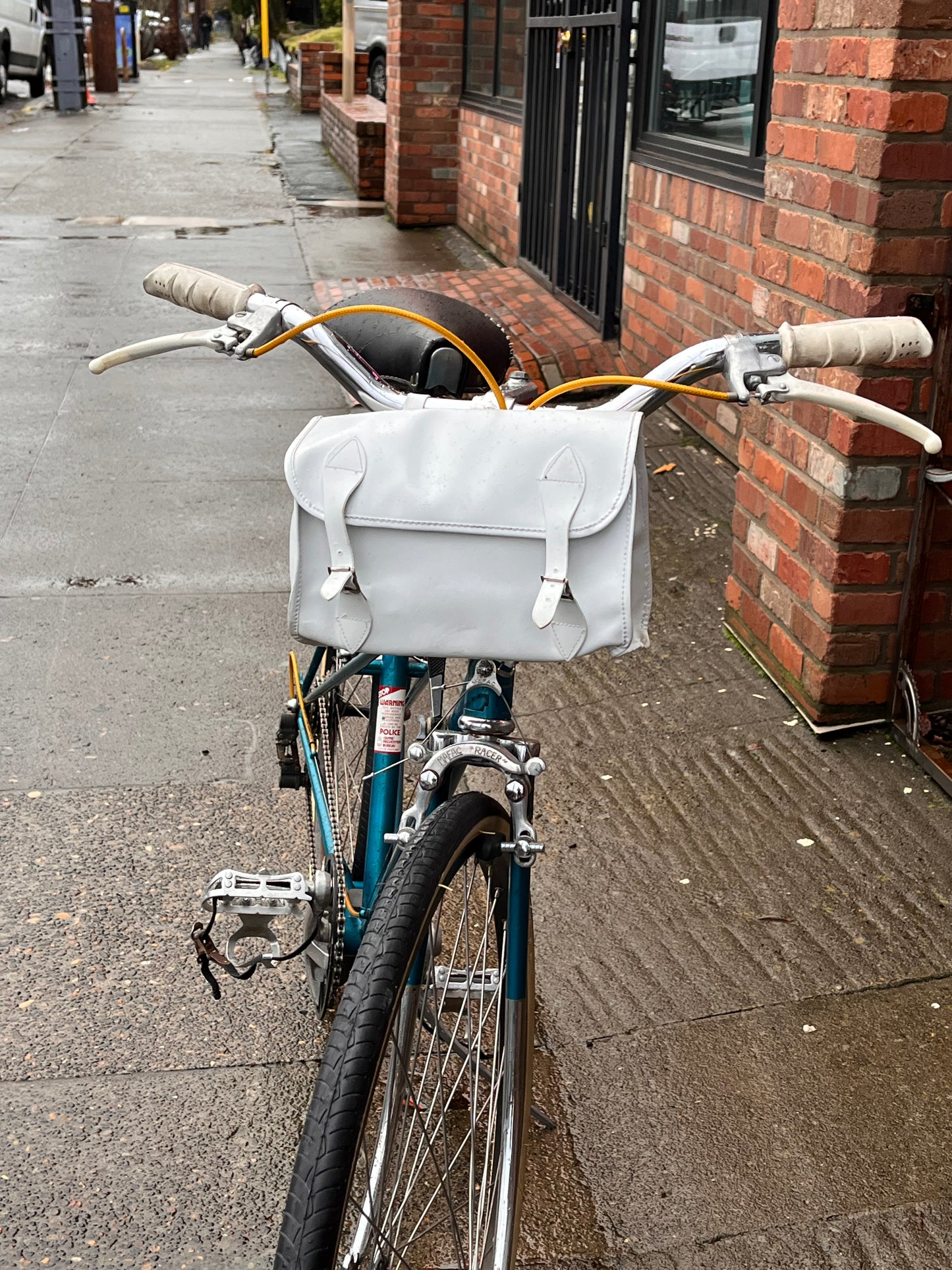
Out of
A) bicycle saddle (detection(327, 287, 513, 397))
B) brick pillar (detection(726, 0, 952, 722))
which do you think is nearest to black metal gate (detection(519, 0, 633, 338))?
brick pillar (detection(726, 0, 952, 722))

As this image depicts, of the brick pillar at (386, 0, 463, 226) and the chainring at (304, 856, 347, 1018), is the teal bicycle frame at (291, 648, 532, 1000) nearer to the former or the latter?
the chainring at (304, 856, 347, 1018)

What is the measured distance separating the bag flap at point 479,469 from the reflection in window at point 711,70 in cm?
425

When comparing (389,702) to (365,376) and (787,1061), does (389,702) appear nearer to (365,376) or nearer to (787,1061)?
(365,376)

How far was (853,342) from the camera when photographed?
182 cm

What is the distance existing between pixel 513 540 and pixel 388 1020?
568 mm

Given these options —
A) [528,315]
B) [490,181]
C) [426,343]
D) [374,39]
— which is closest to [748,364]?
[426,343]

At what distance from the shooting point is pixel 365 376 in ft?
6.29

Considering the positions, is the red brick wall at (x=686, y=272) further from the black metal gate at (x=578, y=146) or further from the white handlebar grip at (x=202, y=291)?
the white handlebar grip at (x=202, y=291)

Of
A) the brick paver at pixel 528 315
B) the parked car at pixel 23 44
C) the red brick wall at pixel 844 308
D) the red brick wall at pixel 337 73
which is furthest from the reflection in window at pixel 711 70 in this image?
the parked car at pixel 23 44

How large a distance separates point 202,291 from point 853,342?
90cm

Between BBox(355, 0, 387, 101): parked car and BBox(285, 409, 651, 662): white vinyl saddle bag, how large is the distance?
72.8 ft

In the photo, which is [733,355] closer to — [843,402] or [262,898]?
[843,402]

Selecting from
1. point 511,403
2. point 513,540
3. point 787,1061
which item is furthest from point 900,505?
point 513,540

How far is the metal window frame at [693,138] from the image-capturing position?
5.33 metres
